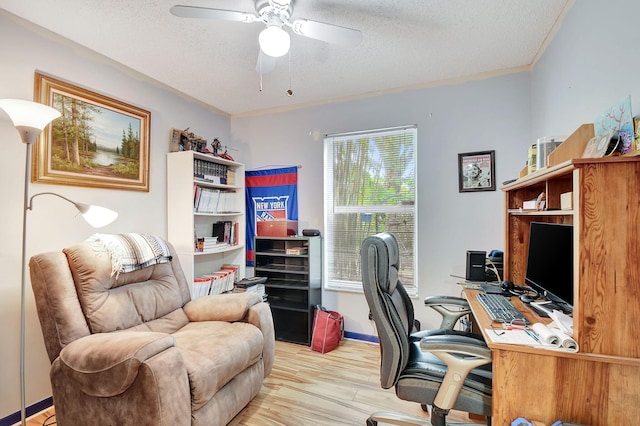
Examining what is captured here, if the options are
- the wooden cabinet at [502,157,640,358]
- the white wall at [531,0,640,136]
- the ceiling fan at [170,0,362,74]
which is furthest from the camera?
the ceiling fan at [170,0,362,74]

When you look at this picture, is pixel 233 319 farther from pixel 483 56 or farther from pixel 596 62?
pixel 483 56

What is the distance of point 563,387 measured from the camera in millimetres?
1040

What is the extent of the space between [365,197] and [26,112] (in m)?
2.49

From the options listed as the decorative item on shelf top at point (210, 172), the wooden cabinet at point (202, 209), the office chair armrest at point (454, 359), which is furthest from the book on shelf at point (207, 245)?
the office chair armrest at point (454, 359)

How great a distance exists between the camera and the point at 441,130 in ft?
8.84

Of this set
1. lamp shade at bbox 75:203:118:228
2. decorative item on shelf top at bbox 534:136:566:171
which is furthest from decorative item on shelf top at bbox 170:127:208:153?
decorative item on shelf top at bbox 534:136:566:171

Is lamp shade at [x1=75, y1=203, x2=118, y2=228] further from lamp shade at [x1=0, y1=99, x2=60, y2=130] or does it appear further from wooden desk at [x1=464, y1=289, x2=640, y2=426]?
wooden desk at [x1=464, y1=289, x2=640, y2=426]

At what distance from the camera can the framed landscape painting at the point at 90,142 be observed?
6.36 feet

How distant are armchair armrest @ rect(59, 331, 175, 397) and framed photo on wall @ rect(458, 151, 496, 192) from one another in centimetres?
252

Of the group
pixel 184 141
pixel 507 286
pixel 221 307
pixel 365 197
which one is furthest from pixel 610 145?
pixel 184 141

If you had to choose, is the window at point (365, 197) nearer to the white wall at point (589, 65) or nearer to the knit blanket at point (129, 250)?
the white wall at point (589, 65)

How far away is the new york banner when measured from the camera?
3252 mm

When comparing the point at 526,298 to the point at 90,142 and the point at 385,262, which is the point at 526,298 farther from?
the point at 90,142

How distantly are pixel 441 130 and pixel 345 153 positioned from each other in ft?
3.07
